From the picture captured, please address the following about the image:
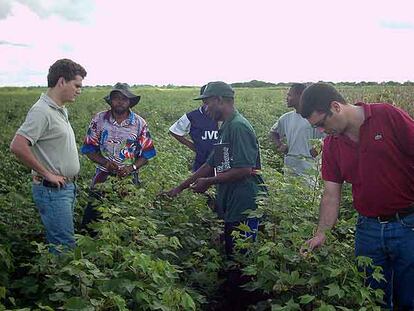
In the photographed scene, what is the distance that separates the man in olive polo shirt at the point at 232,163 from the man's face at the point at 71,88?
3.11 ft

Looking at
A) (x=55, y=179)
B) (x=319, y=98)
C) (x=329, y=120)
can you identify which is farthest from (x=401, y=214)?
(x=55, y=179)

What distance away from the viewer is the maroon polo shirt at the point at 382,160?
9.70ft

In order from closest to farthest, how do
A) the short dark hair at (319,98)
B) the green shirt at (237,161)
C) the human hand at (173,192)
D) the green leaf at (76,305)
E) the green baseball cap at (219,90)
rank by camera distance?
the green leaf at (76,305), the short dark hair at (319,98), the green shirt at (237,161), the green baseball cap at (219,90), the human hand at (173,192)

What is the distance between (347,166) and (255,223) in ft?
3.66

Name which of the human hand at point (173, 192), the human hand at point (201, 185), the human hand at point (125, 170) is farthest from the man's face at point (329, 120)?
the human hand at point (125, 170)

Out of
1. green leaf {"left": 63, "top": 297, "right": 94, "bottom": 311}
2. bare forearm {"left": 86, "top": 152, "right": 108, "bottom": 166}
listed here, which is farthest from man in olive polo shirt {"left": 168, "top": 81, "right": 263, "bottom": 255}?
green leaf {"left": 63, "top": 297, "right": 94, "bottom": 311}

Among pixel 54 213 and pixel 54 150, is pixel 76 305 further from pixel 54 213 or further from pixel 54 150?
pixel 54 150

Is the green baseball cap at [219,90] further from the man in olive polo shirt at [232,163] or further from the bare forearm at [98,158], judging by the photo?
the bare forearm at [98,158]

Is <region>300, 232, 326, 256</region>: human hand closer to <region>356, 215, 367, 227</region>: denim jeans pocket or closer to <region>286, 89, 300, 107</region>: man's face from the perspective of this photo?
<region>356, 215, 367, 227</region>: denim jeans pocket

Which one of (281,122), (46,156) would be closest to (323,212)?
(46,156)

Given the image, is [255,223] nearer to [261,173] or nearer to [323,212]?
[261,173]

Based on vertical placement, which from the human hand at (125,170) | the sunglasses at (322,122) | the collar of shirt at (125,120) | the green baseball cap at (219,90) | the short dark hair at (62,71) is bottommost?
the human hand at (125,170)

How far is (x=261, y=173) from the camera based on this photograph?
12.9 feet

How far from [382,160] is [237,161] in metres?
1.22
